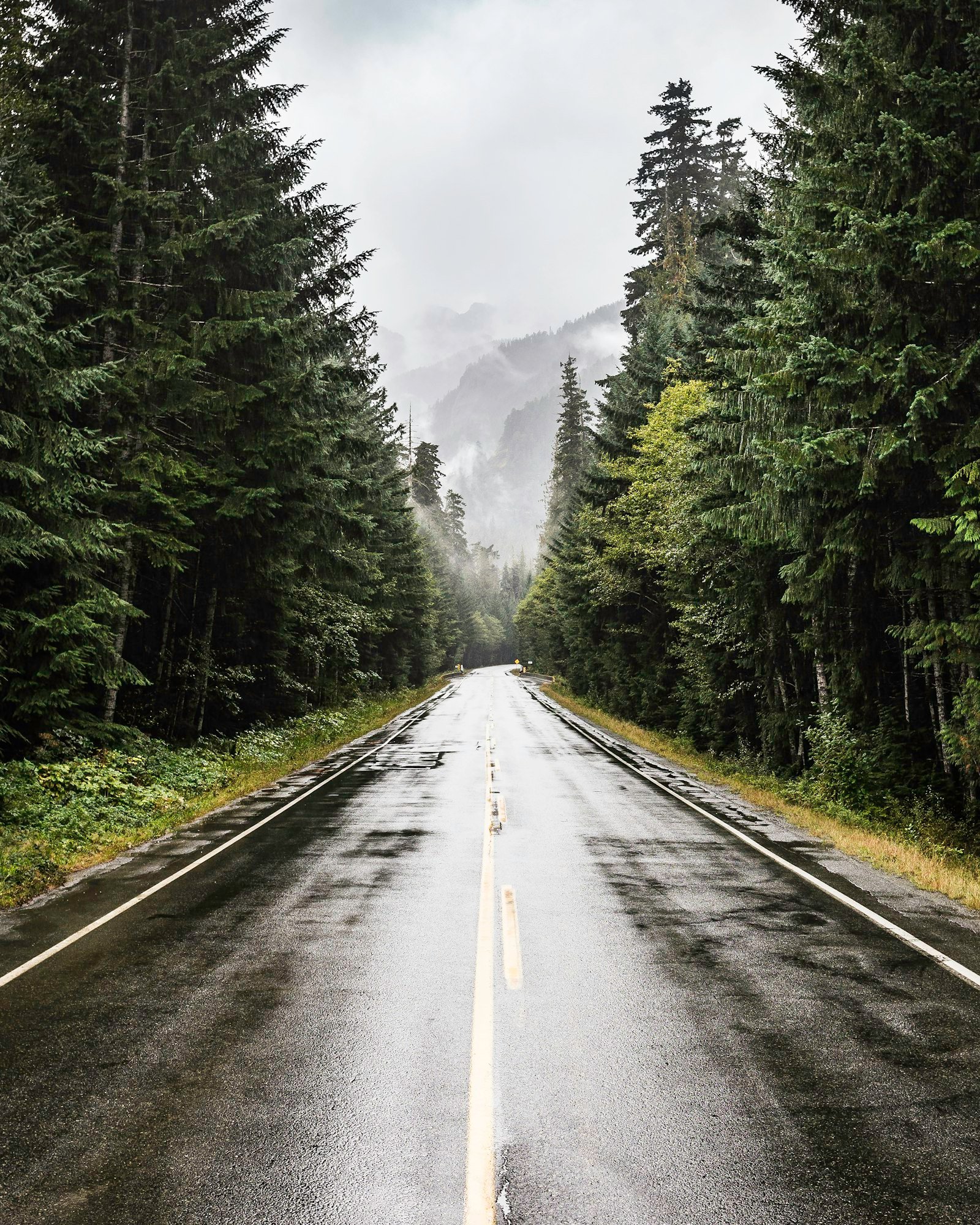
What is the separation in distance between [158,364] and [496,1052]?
1398 centimetres

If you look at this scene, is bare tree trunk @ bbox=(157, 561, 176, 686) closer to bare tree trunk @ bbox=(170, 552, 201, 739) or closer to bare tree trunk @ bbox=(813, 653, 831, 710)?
bare tree trunk @ bbox=(170, 552, 201, 739)

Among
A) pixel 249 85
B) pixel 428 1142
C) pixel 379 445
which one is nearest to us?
pixel 428 1142

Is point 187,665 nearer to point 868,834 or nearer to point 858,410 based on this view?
point 868,834

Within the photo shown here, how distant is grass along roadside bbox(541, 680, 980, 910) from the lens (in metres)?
9.09

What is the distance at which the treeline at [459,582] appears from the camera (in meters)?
76.1

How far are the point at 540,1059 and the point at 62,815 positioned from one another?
29.9ft

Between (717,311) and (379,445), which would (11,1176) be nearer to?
(717,311)

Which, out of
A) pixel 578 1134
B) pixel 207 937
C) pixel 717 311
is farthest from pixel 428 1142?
pixel 717 311

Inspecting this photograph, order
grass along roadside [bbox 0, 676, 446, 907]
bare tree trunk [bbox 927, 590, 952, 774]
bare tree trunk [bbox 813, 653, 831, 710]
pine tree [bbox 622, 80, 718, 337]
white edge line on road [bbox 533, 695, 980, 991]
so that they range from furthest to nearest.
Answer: pine tree [bbox 622, 80, 718, 337], bare tree trunk [bbox 813, 653, 831, 710], bare tree trunk [bbox 927, 590, 952, 774], grass along roadside [bbox 0, 676, 446, 907], white edge line on road [bbox 533, 695, 980, 991]

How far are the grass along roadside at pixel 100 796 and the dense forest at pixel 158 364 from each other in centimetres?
72

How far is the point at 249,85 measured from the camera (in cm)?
1673

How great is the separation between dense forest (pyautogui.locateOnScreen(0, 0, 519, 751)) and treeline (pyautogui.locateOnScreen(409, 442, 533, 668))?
91.0 feet

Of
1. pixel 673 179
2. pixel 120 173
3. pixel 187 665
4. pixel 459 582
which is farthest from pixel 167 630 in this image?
pixel 459 582

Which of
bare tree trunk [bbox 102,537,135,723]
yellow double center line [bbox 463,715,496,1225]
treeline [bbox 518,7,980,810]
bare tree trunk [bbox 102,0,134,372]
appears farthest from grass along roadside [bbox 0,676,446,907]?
treeline [bbox 518,7,980,810]
